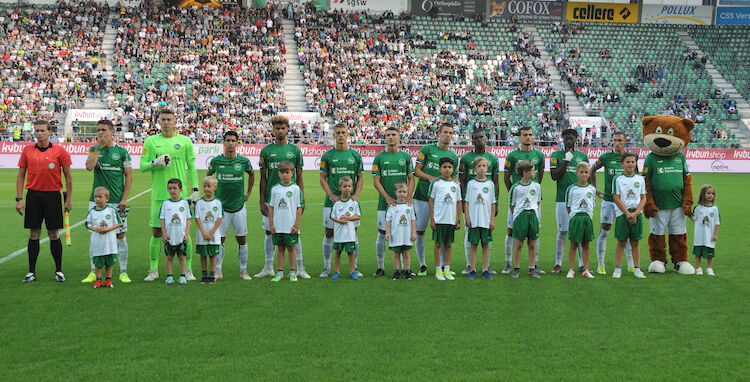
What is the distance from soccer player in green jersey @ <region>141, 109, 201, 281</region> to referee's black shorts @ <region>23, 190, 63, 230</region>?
4.01 ft

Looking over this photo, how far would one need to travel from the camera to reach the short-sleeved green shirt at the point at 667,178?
32.7 feet

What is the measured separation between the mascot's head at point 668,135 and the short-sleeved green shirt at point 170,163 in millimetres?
6683

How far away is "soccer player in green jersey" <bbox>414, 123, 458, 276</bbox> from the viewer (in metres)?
9.60

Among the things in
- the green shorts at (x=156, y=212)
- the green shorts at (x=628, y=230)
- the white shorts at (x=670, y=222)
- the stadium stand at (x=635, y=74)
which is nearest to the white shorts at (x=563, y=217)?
the green shorts at (x=628, y=230)

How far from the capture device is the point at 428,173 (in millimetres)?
9664

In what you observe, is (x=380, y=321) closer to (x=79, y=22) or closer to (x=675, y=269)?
(x=675, y=269)

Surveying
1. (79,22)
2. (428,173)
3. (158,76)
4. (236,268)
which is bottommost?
(236,268)

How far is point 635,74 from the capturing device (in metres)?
46.5

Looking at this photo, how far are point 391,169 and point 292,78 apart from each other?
34.8 metres

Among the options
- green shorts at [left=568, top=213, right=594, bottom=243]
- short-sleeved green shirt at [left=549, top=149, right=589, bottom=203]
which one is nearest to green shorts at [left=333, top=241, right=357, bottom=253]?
green shorts at [left=568, top=213, right=594, bottom=243]

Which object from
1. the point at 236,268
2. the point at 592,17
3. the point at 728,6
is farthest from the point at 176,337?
the point at 728,6

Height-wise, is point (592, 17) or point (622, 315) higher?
point (592, 17)

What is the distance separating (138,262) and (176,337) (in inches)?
176

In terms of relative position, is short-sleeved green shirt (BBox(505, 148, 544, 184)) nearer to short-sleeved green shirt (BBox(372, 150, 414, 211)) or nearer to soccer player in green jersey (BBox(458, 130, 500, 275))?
soccer player in green jersey (BBox(458, 130, 500, 275))
